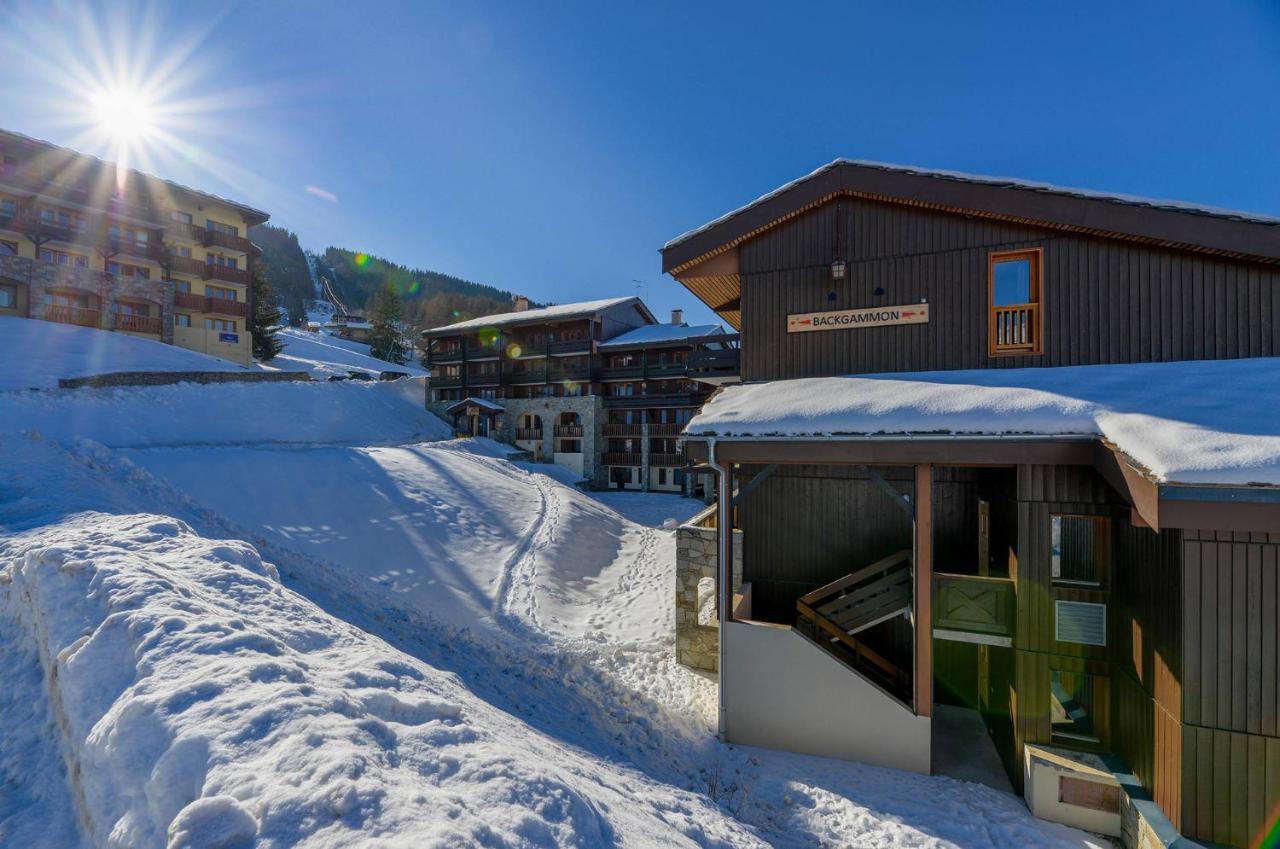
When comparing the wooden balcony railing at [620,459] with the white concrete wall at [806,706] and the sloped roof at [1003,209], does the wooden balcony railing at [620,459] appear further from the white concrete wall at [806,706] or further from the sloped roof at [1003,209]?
the white concrete wall at [806,706]

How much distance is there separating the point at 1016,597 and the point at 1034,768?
217 cm

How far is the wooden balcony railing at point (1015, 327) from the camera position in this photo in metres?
9.02

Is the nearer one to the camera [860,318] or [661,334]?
[860,318]

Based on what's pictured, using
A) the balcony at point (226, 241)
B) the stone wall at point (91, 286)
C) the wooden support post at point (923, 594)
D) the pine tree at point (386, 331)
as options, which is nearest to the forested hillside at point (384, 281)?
the pine tree at point (386, 331)

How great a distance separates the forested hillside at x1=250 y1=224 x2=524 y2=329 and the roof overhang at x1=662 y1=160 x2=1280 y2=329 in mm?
74847

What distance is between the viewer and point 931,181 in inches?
367

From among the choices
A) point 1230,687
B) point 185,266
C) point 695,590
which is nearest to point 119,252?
point 185,266

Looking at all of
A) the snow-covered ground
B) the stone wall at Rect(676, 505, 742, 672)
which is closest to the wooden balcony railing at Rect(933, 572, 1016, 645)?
the snow-covered ground

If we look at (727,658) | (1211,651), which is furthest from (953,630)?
(727,658)

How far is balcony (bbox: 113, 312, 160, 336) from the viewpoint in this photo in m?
30.1

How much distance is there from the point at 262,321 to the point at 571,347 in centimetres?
2859

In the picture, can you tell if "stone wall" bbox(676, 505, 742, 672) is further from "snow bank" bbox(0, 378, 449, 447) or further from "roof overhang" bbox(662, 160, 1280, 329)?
"snow bank" bbox(0, 378, 449, 447)

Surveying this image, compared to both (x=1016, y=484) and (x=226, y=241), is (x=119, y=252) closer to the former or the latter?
(x=226, y=241)

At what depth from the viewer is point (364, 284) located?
365ft
